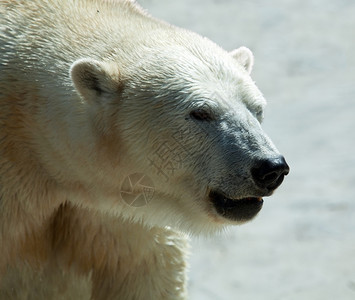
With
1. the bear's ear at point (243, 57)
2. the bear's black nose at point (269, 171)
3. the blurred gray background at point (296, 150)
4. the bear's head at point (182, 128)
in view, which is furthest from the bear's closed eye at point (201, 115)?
the blurred gray background at point (296, 150)

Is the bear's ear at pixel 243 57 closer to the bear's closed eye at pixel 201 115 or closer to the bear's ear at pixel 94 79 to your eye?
the bear's closed eye at pixel 201 115

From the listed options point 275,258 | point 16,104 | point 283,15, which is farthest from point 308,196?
point 16,104

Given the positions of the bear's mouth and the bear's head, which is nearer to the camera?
the bear's head

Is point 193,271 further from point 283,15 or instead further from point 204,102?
point 283,15

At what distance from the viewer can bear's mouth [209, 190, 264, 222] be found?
10.6 ft

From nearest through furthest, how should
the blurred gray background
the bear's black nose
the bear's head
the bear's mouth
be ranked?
the bear's black nose, the bear's head, the bear's mouth, the blurred gray background

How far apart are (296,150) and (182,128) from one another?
289 cm

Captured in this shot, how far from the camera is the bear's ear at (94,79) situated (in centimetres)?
317

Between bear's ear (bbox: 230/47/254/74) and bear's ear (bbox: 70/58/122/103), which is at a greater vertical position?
bear's ear (bbox: 230/47/254/74)

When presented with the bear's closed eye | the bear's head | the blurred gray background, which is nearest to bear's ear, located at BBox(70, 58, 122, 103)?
the bear's head

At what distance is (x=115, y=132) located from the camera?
324 centimetres

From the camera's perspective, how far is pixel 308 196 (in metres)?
5.58

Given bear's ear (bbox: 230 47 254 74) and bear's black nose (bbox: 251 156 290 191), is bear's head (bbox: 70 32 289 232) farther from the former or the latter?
bear's ear (bbox: 230 47 254 74)

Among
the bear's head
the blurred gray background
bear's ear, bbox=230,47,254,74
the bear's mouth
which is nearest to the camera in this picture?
the bear's head
